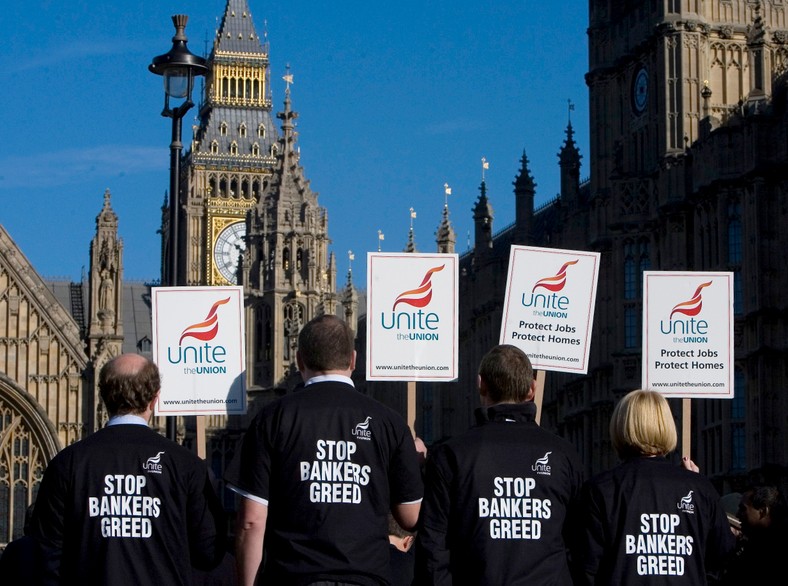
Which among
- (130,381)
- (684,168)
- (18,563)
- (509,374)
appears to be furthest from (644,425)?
(684,168)

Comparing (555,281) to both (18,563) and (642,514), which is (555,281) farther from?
(18,563)

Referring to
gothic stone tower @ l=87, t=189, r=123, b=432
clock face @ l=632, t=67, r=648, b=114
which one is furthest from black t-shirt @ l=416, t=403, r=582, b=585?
gothic stone tower @ l=87, t=189, r=123, b=432

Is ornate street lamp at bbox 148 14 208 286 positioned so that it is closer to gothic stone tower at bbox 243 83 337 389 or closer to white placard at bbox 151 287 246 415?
white placard at bbox 151 287 246 415

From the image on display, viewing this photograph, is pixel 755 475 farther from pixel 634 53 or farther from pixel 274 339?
pixel 274 339

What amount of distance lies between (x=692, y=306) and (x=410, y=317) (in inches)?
98.3

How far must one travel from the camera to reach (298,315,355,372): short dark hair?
10719 millimetres

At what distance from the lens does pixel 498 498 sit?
35.0ft

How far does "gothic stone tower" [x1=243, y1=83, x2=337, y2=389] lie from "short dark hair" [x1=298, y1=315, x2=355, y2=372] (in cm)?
5684

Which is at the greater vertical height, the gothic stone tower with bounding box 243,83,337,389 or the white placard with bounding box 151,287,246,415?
the gothic stone tower with bounding box 243,83,337,389

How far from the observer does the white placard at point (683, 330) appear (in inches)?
663

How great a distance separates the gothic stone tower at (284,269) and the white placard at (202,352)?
4992 cm

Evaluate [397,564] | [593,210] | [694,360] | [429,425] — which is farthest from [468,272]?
[397,564]

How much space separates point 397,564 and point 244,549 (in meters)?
1.39

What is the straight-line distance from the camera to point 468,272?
209 feet
